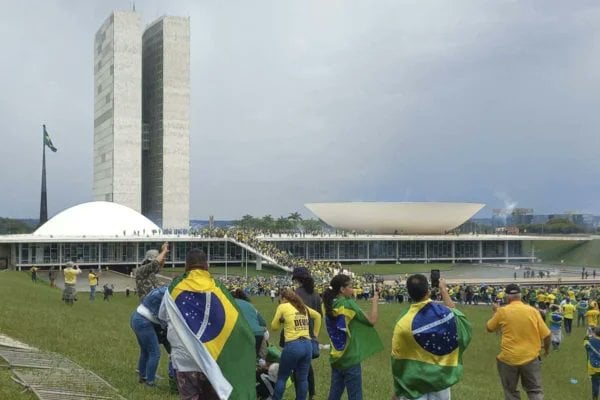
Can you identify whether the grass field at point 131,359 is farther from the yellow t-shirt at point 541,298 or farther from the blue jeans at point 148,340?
the yellow t-shirt at point 541,298

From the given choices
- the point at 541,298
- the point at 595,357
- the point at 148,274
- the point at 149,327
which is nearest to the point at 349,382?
the point at 149,327

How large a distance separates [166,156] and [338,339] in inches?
2643

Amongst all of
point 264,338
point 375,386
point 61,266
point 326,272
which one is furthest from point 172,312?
point 61,266

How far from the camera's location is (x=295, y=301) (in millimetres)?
6801

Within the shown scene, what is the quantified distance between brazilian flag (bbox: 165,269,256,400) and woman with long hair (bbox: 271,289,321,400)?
1440 millimetres

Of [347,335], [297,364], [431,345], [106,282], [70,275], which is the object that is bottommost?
[106,282]

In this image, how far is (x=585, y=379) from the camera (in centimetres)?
1305

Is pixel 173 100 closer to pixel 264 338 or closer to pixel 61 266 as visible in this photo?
pixel 61 266

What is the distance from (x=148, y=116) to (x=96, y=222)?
23.1 m

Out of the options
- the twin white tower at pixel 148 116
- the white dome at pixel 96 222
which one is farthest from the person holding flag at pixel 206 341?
the twin white tower at pixel 148 116

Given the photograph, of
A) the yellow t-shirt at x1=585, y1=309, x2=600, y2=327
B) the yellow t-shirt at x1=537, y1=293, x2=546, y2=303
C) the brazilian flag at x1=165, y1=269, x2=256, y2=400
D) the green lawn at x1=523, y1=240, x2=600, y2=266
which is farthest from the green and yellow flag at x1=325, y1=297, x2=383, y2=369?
the green lawn at x1=523, y1=240, x2=600, y2=266

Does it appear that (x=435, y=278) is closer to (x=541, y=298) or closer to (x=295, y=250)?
(x=541, y=298)

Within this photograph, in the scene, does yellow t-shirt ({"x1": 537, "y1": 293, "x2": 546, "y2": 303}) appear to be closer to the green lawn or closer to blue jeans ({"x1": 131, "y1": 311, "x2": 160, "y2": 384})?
blue jeans ({"x1": 131, "y1": 311, "x2": 160, "y2": 384})

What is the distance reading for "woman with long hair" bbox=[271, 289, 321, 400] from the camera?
6664mm
